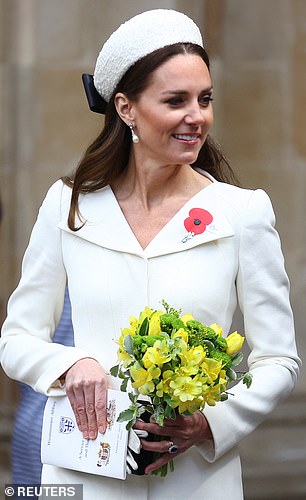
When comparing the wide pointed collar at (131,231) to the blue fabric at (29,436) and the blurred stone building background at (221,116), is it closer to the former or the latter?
the blue fabric at (29,436)

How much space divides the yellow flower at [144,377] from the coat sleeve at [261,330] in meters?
0.31

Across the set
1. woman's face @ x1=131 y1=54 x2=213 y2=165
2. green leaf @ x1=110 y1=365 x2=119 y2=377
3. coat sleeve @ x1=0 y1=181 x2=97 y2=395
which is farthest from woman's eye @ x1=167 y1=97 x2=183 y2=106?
green leaf @ x1=110 y1=365 x2=119 y2=377

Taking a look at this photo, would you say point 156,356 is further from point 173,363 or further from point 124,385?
point 124,385

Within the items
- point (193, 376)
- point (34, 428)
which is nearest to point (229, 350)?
point (193, 376)

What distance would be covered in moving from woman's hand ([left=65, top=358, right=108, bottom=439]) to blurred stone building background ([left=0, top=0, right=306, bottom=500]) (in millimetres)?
3665

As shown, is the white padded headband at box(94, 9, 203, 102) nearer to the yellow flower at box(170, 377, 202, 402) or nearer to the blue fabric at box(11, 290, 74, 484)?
the yellow flower at box(170, 377, 202, 402)

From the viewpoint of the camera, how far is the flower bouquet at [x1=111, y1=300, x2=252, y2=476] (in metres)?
3.27

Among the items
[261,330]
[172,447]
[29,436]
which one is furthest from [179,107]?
[29,436]

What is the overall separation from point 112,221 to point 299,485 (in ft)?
12.8

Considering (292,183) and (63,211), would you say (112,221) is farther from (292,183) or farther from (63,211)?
(292,183)

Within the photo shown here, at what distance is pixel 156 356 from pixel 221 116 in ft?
13.9

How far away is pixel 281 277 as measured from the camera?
3.59 m

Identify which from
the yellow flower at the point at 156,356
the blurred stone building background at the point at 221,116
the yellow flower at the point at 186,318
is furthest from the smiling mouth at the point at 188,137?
the blurred stone building background at the point at 221,116

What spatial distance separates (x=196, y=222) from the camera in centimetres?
364
